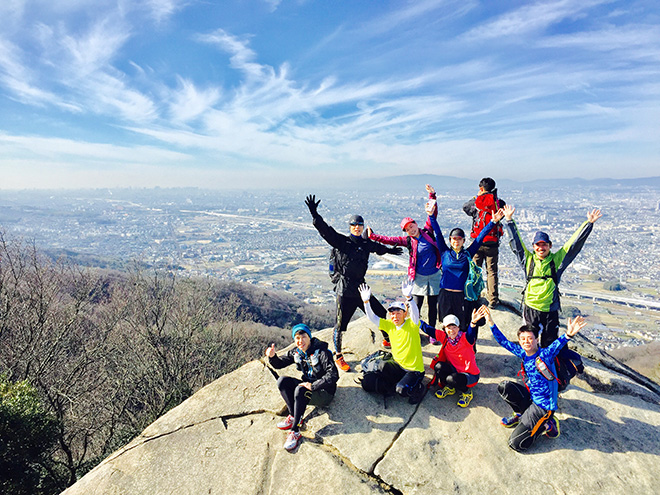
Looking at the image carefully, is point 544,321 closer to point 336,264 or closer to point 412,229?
point 412,229

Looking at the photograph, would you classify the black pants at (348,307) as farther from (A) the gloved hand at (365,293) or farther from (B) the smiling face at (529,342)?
(B) the smiling face at (529,342)

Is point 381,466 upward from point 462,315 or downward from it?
downward

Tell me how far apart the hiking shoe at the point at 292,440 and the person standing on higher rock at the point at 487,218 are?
5140 millimetres

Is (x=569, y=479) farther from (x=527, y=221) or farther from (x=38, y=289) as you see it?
(x=527, y=221)

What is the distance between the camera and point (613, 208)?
285 feet

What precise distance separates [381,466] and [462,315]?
116 inches

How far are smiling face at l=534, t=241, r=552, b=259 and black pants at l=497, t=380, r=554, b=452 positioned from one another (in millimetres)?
2132

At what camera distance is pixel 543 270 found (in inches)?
206

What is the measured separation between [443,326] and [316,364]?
2.29m

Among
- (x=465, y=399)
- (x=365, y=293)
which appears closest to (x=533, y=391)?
(x=465, y=399)

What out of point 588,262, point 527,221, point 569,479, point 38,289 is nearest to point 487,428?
point 569,479

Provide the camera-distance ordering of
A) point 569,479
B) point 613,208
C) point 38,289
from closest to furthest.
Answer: point 569,479 < point 38,289 < point 613,208

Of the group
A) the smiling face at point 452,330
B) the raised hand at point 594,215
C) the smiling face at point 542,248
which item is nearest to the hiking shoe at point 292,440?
the smiling face at point 452,330

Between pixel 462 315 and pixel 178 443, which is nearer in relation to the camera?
pixel 178 443
